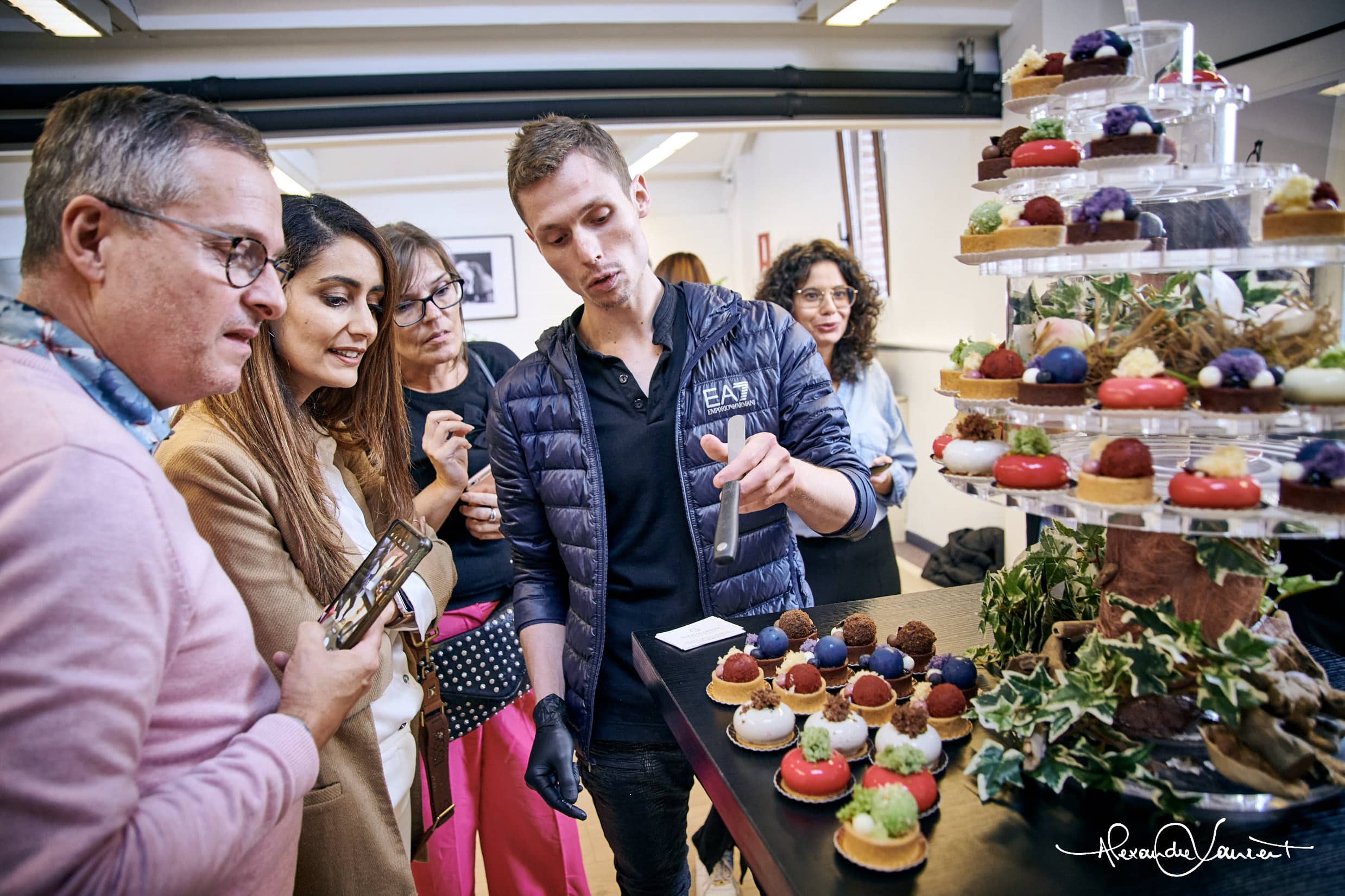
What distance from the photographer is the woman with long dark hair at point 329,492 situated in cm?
136

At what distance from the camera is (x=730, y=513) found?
125cm

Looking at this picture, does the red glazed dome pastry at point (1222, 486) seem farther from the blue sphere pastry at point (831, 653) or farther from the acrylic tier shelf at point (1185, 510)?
the blue sphere pastry at point (831, 653)

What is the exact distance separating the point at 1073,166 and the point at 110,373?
49.8 inches

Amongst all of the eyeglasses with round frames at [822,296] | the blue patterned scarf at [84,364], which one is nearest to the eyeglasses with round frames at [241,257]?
the blue patterned scarf at [84,364]

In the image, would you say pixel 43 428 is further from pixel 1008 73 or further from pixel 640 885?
pixel 640 885

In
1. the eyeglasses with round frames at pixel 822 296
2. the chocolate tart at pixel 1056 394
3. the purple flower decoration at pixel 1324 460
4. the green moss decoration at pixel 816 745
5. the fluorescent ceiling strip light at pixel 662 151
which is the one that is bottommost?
the green moss decoration at pixel 816 745

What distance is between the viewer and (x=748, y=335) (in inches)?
69.2

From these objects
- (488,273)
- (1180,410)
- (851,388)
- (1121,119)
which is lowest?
(851,388)

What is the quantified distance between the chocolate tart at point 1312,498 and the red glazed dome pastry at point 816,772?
0.61m

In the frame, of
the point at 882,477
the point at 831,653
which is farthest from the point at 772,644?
the point at 882,477

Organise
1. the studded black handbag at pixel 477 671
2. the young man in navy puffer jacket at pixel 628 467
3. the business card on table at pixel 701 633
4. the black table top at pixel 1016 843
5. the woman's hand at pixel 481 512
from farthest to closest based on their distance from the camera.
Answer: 1. the woman's hand at pixel 481 512
2. the studded black handbag at pixel 477 671
3. the young man in navy puffer jacket at pixel 628 467
4. the business card on table at pixel 701 633
5. the black table top at pixel 1016 843

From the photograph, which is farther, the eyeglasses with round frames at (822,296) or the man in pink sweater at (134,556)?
the eyeglasses with round frames at (822,296)

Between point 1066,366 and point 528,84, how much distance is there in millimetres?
3152

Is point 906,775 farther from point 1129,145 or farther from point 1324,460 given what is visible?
point 1129,145
